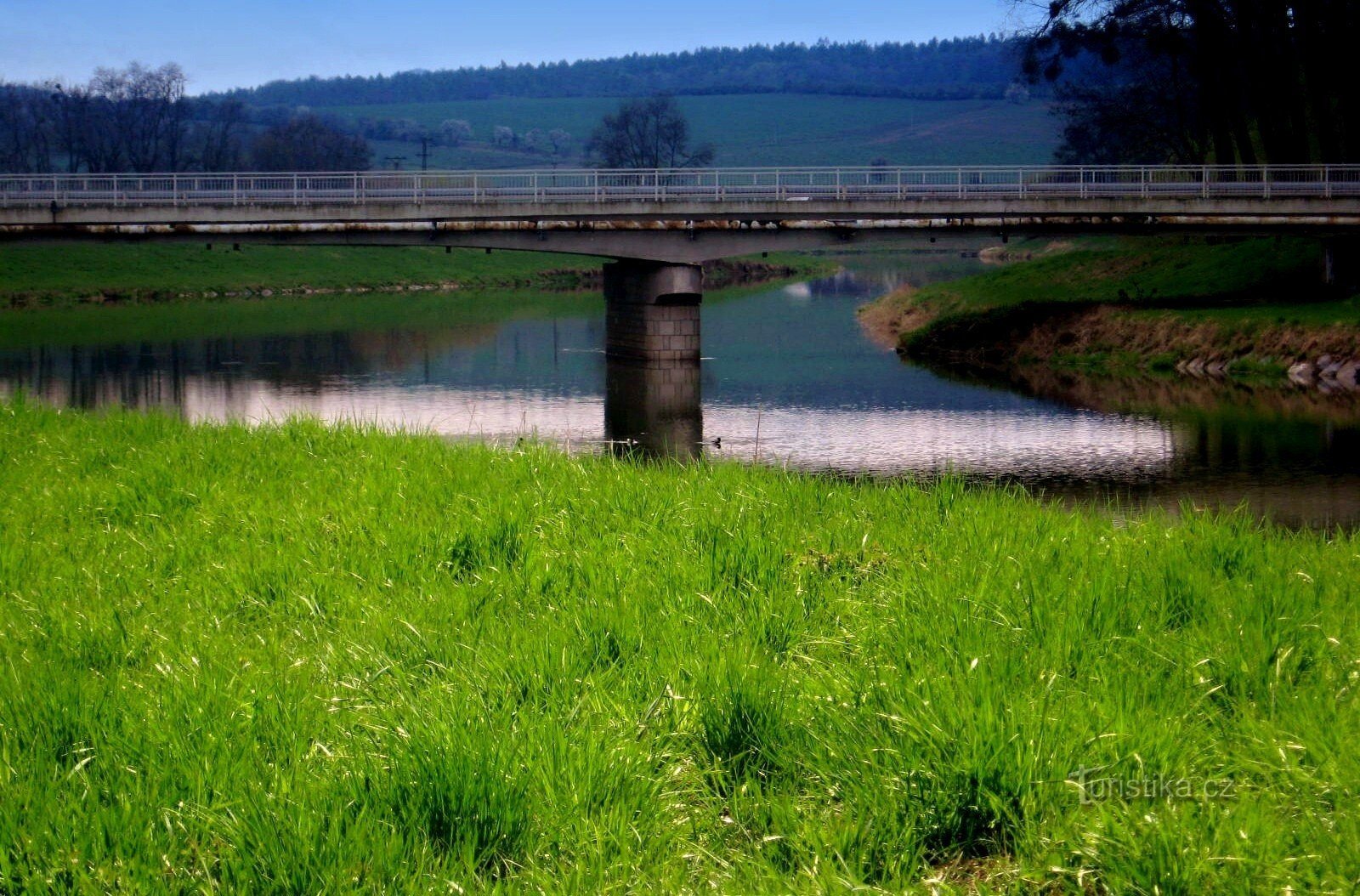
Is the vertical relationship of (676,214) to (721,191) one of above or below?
below

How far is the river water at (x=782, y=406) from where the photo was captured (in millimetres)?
25859

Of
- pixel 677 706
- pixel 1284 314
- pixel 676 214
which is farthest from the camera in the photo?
pixel 676 214

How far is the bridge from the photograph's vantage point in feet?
158

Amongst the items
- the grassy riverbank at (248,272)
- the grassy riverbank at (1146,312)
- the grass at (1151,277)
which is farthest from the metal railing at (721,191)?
the grassy riverbank at (248,272)

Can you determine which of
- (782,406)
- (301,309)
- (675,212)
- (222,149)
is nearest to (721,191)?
(675,212)

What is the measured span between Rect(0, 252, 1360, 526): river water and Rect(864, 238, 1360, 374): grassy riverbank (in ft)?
12.2

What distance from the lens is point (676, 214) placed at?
1970 inches

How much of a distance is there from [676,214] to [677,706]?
142 ft

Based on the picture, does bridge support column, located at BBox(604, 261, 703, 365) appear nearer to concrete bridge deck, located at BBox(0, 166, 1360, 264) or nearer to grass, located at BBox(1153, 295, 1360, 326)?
concrete bridge deck, located at BBox(0, 166, 1360, 264)

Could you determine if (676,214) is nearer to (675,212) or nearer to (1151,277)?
(675,212)

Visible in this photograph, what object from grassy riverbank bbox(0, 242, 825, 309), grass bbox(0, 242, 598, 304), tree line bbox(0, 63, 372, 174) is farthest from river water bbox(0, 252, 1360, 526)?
tree line bbox(0, 63, 372, 174)

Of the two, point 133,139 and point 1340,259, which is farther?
point 133,139

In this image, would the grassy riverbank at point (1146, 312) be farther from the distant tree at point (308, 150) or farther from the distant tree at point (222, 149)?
the distant tree at point (308, 150)

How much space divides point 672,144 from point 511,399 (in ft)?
337
